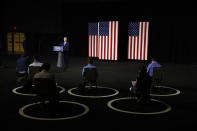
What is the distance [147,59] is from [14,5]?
10.7 metres

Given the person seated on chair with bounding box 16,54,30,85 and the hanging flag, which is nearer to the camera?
the person seated on chair with bounding box 16,54,30,85

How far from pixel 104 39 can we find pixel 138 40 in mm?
2108

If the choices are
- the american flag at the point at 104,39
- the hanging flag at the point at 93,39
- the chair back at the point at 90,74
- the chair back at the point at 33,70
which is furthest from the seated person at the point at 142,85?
the hanging flag at the point at 93,39

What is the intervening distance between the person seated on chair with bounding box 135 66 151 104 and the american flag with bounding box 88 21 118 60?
32.4 feet

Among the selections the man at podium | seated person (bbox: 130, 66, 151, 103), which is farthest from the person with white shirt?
seated person (bbox: 130, 66, 151, 103)

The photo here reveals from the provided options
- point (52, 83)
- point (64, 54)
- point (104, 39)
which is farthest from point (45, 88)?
point (104, 39)

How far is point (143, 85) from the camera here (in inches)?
297

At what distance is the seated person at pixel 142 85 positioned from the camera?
7.50 meters

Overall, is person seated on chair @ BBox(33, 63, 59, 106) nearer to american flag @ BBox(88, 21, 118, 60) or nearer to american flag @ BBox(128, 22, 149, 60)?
american flag @ BBox(128, 22, 149, 60)

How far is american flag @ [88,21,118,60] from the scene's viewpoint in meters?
17.5

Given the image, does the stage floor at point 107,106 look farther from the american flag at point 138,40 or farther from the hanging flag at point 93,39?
the hanging flag at point 93,39

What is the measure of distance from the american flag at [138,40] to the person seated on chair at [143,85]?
9299 millimetres

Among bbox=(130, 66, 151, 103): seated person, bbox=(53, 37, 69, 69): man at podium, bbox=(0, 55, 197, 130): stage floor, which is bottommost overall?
bbox=(0, 55, 197, 130): stage floor

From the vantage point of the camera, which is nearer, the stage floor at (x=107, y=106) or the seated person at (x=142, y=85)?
the stage floor at (x=107, y=106)
